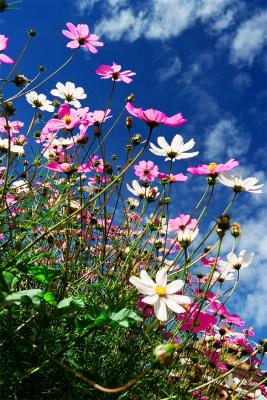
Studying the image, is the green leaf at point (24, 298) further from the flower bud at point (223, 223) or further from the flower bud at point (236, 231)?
the flower bud at point (236, 231)

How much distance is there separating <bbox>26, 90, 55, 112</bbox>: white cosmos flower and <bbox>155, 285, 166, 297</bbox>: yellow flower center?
1.30 meters

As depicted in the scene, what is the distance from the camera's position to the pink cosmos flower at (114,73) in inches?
72.1

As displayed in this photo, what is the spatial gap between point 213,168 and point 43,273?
66cm

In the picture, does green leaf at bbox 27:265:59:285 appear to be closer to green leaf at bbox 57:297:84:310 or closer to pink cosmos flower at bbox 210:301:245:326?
green leaf at bbox 57:297:84:310

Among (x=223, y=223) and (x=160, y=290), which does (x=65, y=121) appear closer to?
(x=223, y=223)

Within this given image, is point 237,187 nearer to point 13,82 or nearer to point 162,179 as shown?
point 162,179

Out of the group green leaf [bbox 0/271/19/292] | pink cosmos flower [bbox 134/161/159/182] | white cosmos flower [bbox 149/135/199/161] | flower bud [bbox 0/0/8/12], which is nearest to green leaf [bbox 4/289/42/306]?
green leaf [bbox 0/271/19/292]

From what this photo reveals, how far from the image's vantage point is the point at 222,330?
6.41 ft

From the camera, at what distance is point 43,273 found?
41.6 inches

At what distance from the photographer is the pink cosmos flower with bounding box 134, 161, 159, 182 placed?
2031 mm

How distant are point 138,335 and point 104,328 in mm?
223

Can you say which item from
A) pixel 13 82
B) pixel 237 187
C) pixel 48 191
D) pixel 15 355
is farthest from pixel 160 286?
pixel 48 191

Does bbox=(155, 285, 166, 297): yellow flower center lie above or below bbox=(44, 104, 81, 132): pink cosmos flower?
below

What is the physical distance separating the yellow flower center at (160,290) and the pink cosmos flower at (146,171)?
41.0 inches
